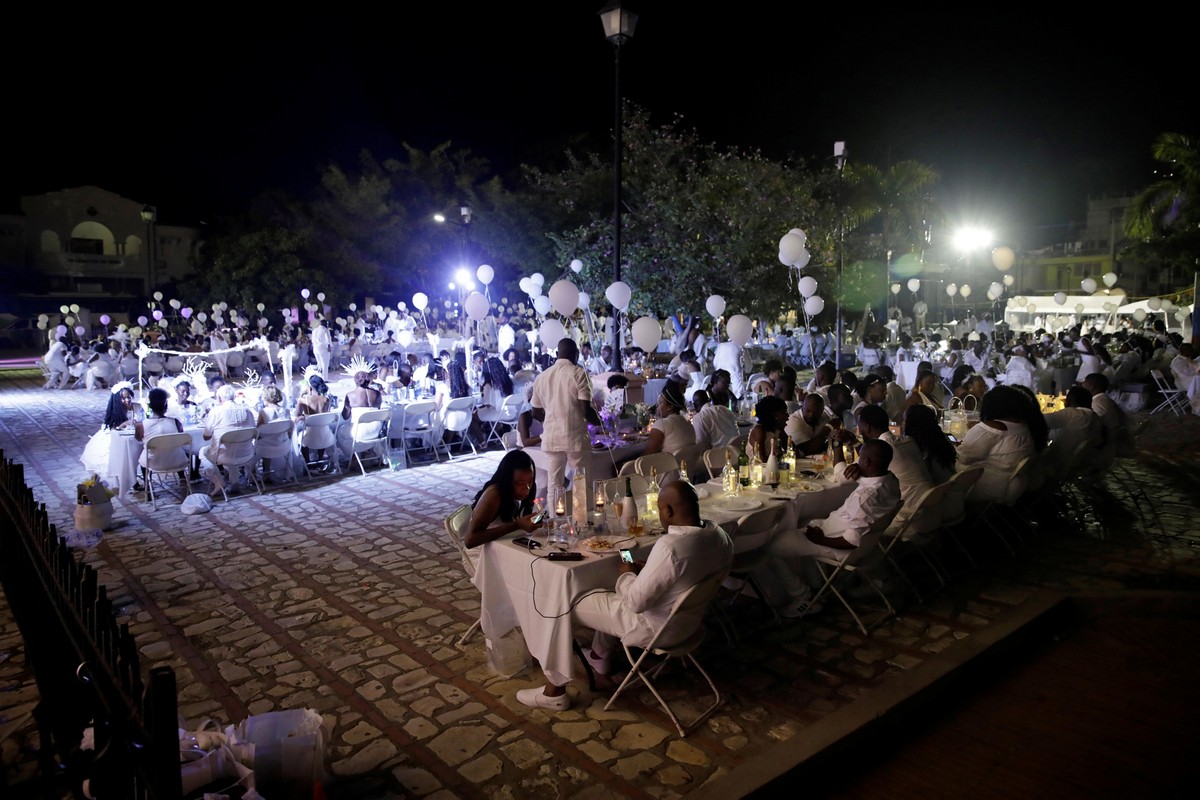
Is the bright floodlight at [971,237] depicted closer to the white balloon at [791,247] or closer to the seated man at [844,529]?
the white balloon at [791,247]

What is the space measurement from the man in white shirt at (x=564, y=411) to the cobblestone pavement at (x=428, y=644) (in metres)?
1.33

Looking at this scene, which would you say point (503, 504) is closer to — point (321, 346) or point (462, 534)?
point (462, 534)

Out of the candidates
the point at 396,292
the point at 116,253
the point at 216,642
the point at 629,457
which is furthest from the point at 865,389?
the point at 116,253

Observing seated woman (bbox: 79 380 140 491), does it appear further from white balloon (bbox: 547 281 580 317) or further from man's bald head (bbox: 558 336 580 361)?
white balloon (bbox: 547 281 580 317)

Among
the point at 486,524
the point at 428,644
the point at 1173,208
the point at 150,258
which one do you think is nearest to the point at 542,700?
the point at 486,524

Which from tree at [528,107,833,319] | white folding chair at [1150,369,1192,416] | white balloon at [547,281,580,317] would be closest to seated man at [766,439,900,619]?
white balloon at [547,281,580,317]

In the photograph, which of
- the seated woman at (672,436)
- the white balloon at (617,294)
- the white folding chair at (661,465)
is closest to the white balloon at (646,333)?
the white balloon at (617,294)

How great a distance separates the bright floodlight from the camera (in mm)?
31125

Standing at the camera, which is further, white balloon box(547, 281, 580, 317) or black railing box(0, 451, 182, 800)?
white balloon box(547, 281, 580, 317)

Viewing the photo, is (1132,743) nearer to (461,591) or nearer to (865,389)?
(461,591)

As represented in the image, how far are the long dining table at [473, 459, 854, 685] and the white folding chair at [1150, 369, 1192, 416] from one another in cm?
1309

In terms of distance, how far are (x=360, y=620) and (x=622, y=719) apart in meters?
2.25

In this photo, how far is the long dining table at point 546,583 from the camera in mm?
4125

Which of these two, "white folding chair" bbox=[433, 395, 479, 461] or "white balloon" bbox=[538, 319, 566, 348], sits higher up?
"white balloon" bbox=[538, 319, 566, 348]
